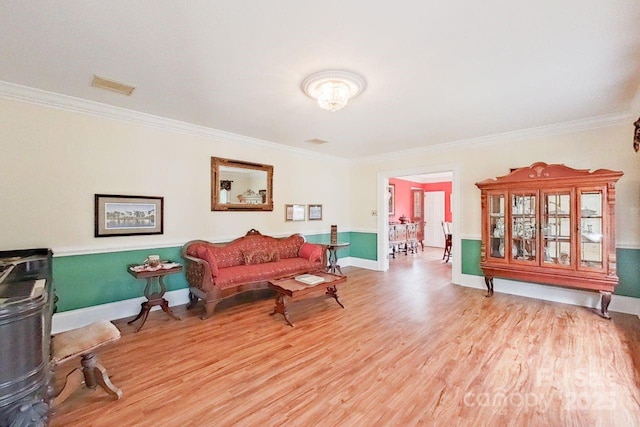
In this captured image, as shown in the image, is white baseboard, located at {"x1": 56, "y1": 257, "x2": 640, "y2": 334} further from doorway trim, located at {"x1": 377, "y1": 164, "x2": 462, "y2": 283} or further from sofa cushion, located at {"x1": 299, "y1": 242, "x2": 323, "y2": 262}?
sofa cushion, located at {"x1": 299, "y1": 242, "x2": 323, "y2": 262}

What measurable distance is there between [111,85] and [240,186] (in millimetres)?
2244

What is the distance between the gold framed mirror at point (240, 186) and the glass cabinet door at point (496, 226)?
3.63m

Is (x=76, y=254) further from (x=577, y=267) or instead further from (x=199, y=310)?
(x=577, y=267)

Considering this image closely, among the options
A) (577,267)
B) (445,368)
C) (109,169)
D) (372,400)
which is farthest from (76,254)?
(577,267)

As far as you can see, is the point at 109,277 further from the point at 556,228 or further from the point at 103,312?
the point at 556,228

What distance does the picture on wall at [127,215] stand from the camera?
3.43 metres

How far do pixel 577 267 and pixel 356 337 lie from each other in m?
3.08

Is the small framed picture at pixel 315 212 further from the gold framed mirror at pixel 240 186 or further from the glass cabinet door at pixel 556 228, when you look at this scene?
the glass cabinet door at pixel 556 228

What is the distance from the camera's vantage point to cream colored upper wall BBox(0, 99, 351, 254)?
295cm

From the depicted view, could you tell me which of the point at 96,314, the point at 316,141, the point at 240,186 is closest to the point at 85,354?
the point at 96,314

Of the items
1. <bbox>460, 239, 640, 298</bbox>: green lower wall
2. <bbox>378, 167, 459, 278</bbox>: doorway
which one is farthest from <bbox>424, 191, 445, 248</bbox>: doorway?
<bbox>460, 239, 640, 298</bbox>: green lower wall

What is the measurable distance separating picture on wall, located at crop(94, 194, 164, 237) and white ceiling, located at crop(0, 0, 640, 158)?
3.71 ft

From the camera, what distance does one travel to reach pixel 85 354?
1976 millimetres

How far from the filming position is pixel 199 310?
381 centimetres
